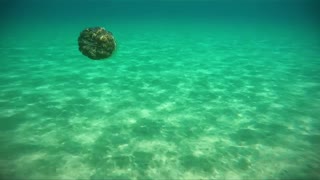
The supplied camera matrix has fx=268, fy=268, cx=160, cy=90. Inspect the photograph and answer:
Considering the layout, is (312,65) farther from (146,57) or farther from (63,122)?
(63,122)

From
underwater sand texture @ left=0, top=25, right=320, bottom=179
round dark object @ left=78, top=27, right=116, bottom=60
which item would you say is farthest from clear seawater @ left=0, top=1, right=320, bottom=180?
round dark object @ left=78, top=27, right=116, bottom=60

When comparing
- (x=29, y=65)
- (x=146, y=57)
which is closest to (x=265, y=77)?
(x=146, y=57)

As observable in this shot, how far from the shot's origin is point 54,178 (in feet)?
20.8

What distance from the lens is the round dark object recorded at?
8.27 meters

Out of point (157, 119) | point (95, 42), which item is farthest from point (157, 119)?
point (95, 42)

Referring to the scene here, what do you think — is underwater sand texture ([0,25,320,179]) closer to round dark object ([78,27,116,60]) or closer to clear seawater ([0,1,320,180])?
Answer: clear seawater ([0,1,320,180])

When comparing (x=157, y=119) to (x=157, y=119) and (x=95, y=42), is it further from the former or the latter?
(x=95, y=42)

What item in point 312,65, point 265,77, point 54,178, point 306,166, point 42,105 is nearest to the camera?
point 54,178

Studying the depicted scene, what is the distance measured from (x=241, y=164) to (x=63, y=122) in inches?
231

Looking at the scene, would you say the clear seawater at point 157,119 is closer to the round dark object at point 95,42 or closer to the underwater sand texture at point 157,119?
the underwater sand texture at point 157,119

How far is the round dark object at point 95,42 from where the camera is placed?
827cm

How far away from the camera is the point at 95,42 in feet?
27.4

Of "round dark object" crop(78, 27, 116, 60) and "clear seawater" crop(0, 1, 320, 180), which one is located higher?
"round dark object" crop(78, 27, 116, 60)

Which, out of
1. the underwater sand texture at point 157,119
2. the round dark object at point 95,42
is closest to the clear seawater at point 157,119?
the underwater sand texture at point 157,119
